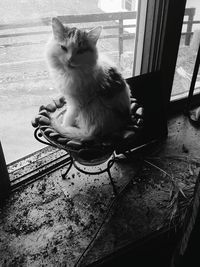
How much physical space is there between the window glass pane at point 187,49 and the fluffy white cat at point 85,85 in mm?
930

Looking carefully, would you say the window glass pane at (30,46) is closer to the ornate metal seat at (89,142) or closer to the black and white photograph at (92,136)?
the black and white photograph at (92,136)

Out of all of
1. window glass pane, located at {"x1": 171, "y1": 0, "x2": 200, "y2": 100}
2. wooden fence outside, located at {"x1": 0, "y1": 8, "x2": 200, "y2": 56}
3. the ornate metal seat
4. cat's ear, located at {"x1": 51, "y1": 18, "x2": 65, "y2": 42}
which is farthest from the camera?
window glass pane, located at {"x1": 171, "y1": 0, "x2": 200, "y2": 100}

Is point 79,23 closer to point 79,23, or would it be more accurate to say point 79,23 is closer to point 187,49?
point 79,23

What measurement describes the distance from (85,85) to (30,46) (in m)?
0.45

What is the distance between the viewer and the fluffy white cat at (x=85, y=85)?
3.22ft

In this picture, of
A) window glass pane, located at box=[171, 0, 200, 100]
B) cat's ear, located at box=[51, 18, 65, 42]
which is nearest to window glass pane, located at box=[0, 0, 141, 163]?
cat's ear, located at box=[51, 18, 65, 42]

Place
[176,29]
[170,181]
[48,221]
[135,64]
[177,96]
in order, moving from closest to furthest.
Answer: [48,221] < [170,181] < [176,29] < [135,64] < [177,96]

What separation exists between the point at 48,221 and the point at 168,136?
1036 mm

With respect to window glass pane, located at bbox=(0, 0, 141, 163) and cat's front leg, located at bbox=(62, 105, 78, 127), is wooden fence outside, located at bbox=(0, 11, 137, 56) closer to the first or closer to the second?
window glass pane, located at bbox=(0, 0, 141, 163)

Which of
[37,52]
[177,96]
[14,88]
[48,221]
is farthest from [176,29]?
[48,221]

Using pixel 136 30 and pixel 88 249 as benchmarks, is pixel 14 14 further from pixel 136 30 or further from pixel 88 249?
pixel 88 249

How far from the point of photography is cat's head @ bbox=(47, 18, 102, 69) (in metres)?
0.96

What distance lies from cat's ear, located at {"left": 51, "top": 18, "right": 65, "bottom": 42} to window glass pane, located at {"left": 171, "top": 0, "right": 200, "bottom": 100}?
1103 millimetres

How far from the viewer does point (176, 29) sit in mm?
1643
